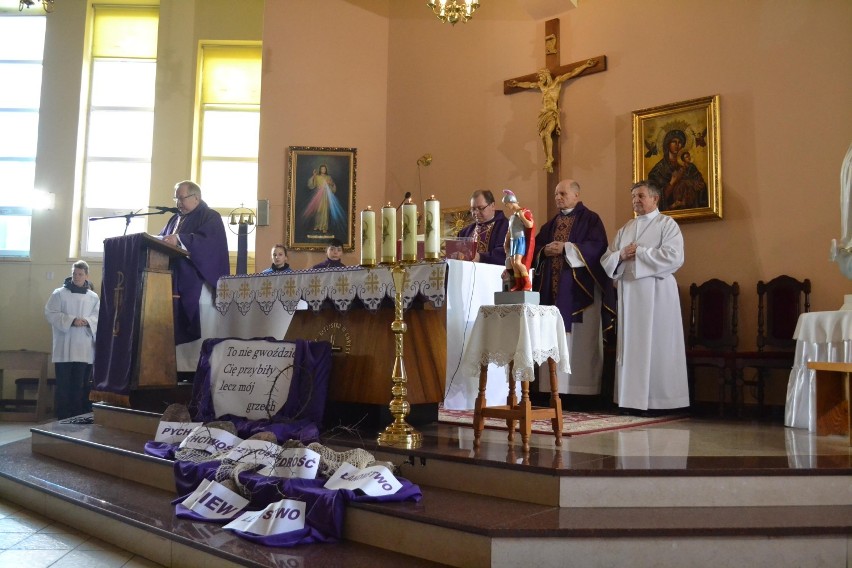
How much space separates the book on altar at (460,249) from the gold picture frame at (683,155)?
9.33 ft

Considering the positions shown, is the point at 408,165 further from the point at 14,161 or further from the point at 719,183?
the point at 14,161

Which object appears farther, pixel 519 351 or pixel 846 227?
pixel 846 227

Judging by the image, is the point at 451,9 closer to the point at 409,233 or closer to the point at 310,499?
the point at 409,233

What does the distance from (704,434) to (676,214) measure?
9.34 feet

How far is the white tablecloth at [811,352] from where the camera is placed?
5.00 meters

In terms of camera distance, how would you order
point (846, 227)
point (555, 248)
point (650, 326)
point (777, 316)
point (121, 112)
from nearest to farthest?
point (846, 227) < point (650, 326) < point (777, 316) < point (555, 248) < point (121, 112)

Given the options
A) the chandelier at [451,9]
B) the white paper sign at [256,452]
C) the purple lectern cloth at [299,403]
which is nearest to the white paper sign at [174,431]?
the purple lectern cloth at [299,403]

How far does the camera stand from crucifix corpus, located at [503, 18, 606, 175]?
A: 8133mm

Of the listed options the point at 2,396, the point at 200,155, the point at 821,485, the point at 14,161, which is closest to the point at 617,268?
the point at 821,485

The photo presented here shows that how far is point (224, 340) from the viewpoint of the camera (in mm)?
5371

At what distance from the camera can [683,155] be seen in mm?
7281

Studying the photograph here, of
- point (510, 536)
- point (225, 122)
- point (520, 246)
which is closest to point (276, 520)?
point (510, 536)

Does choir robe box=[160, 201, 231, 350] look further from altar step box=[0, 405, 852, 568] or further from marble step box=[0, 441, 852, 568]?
marble step box=[0, 441, 852, 568]

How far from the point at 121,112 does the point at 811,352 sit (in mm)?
10894
